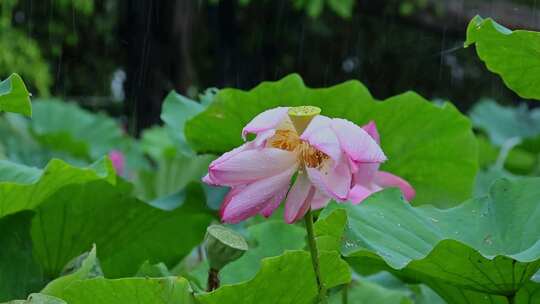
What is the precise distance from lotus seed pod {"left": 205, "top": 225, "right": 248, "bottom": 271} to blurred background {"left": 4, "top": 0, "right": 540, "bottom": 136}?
164 inches

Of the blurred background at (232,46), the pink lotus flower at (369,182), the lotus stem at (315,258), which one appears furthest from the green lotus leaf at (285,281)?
the blurred background at (232,46)

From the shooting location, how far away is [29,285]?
771mm

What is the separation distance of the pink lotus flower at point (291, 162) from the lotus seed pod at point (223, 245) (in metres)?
0.03

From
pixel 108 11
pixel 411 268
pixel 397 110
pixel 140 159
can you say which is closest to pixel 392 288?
pixel 397 110

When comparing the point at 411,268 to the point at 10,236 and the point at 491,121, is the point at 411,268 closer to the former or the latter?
the point at 10,236

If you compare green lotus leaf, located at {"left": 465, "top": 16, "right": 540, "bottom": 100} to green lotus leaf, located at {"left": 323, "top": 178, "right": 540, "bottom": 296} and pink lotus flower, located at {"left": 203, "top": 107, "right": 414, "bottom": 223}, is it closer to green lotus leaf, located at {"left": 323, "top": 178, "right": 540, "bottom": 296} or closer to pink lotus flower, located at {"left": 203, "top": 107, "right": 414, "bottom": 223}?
green lotus leaf, located at {"left": 323, "top": 178, "right": 540, "bottom": 296}

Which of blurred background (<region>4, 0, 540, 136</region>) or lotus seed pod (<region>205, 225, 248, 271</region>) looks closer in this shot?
lotus seed pod (<region>205, 225, 248, 271</region>)

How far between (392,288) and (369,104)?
196 millimetres

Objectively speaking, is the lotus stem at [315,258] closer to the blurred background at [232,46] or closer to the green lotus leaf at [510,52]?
the green lotus leaf at [510,52]

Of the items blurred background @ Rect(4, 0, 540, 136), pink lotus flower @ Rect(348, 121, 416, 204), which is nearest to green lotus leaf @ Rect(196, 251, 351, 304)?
pink lotus flower @ Rect(348, 121, 416, 204)

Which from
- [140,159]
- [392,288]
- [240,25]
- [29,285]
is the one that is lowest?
[240,25]

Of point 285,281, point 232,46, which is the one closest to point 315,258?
point 285,281

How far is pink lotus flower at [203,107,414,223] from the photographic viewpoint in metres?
0.58

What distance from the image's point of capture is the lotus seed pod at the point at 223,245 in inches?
24.7
